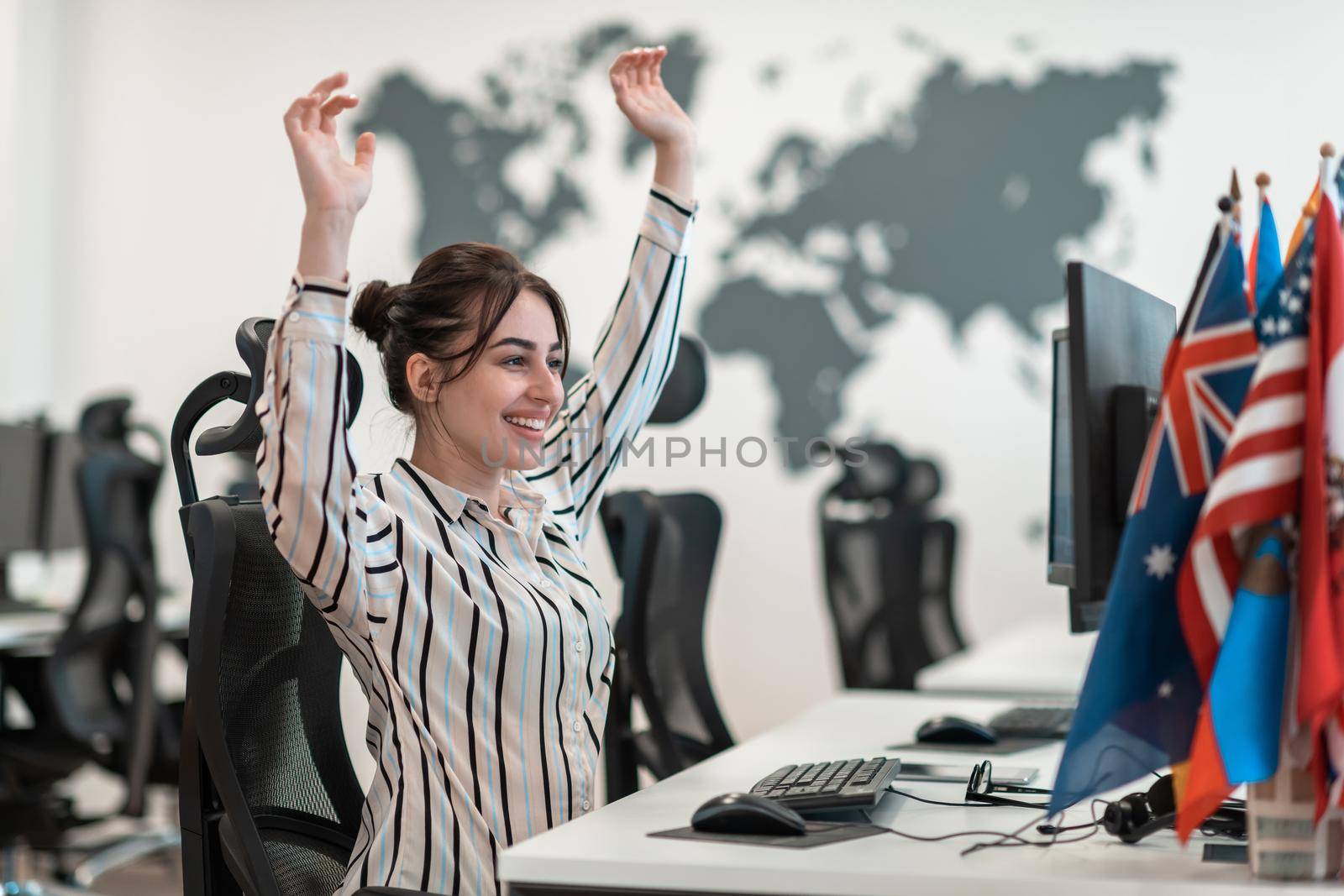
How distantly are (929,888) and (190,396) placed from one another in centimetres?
92

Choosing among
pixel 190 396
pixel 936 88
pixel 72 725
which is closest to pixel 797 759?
pixel 190 396

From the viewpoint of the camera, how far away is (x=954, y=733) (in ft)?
6.47

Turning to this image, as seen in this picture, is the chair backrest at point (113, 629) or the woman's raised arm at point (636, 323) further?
the chair backrest at point (113, 629)

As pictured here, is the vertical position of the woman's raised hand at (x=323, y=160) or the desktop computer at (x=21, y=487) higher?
the woman's raised hand at (x=323, y=160)

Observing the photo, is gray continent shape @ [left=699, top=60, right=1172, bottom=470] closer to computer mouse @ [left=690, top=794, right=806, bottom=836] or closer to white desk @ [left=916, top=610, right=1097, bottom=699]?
white desk @ [left=916, top=610, right=1097, bottom=699]

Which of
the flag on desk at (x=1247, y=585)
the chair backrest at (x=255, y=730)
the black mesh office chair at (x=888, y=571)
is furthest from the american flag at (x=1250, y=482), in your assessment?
the black mesh office chair at (x=888, y=571)

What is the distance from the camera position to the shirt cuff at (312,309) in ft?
4.36

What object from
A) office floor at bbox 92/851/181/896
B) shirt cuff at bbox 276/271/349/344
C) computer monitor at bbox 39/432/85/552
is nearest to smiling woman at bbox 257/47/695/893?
shirt cuff at bbox 276/271/349/344

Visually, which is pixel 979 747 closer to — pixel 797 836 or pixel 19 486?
pixel 797 836

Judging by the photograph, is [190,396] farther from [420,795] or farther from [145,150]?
[145,150]

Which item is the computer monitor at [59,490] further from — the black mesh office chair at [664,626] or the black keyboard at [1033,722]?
the black keyboard at [1033,722]

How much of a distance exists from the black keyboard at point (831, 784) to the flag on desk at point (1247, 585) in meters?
0.34

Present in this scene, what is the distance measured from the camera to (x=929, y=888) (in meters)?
1.13

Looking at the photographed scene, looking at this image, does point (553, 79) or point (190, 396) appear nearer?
point (190, 396)
